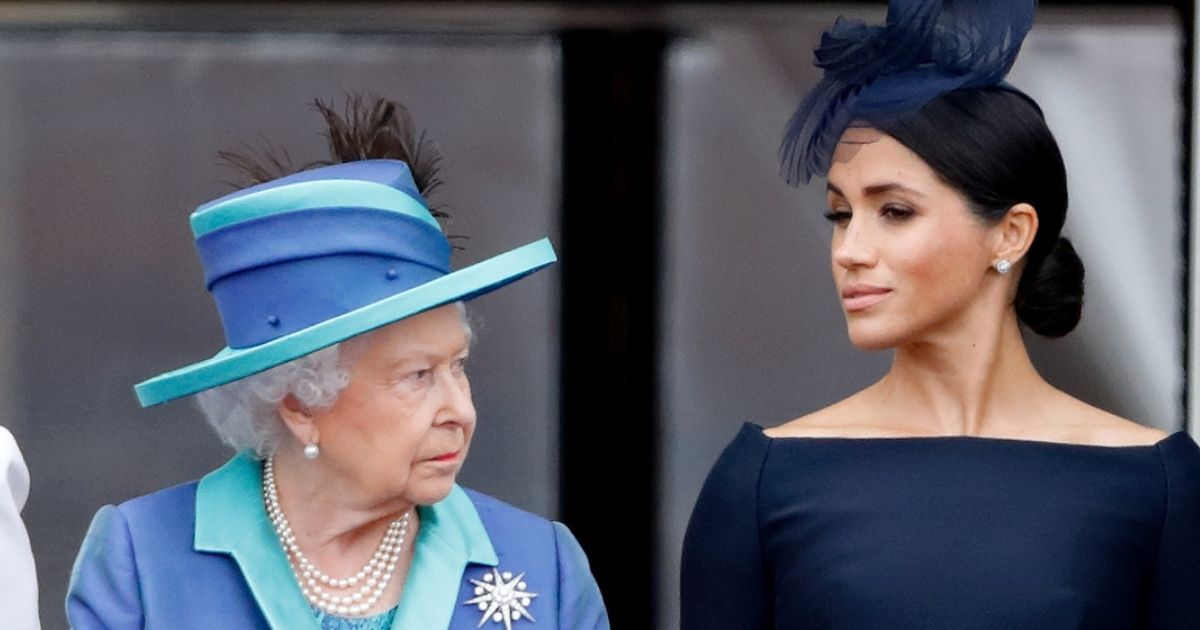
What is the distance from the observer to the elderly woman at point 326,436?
315cm

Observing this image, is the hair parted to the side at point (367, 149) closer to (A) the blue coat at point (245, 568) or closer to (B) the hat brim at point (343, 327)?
(B) the hat brim at point (343, 327)

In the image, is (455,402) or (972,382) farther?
(972,382)

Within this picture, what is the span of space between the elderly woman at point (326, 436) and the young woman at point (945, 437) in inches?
14.1

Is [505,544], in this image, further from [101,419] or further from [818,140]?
[101,419]

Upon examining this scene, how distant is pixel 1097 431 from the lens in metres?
3.48

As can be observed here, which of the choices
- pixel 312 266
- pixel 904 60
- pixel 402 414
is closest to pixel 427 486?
pixel 402 414

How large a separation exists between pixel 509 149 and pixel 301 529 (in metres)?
1.78

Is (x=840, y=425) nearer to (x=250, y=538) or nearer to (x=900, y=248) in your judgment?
(x=900, y=248)

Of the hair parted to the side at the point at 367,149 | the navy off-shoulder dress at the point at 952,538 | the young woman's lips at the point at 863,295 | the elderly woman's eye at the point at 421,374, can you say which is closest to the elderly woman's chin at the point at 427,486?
the elderly woman's eye at the point at 421,374

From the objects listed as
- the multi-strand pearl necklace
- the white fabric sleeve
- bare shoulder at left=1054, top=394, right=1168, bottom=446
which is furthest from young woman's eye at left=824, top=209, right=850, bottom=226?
the white fabric sleeve

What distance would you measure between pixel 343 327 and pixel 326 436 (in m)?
0.18

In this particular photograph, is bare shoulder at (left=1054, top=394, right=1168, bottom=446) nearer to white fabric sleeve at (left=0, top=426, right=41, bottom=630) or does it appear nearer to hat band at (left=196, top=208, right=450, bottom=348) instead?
hat band at (left=196, top=208, right=450, bottom=348)

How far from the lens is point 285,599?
3156 millimetres

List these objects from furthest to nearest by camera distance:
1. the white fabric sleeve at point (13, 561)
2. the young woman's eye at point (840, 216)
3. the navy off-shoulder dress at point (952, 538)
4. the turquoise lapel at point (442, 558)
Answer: the young woman's eye at point (840, 216)
the navy off-shoulder dress at point (952, 538)
the turquoise lapel at point (442, 558)
the white fabric sleeve at point (13, 561)
